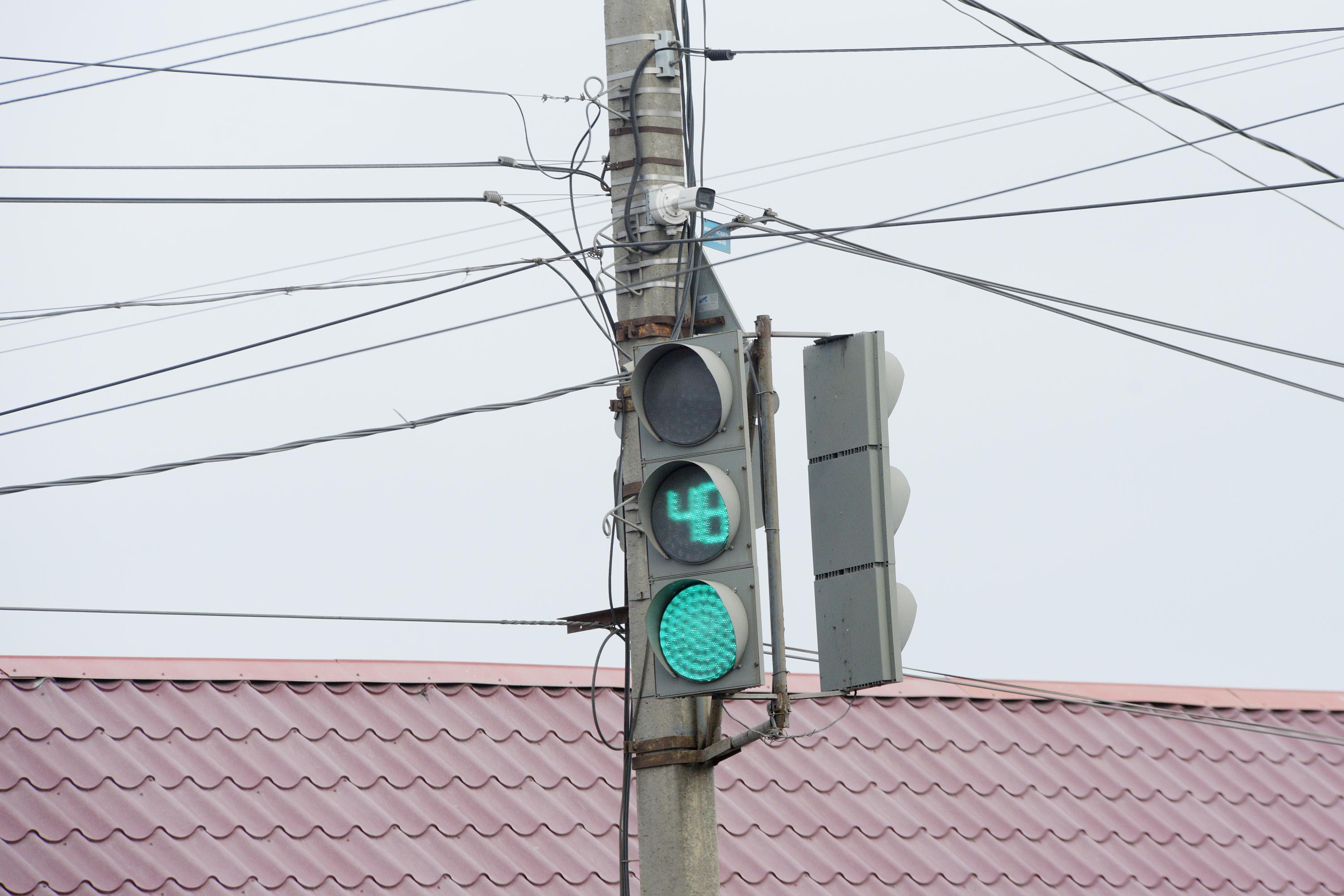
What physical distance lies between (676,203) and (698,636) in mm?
1862

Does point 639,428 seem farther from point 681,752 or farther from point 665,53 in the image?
point 665,53

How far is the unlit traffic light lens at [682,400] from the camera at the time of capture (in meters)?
6.17

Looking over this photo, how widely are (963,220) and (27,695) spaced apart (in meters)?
5.54

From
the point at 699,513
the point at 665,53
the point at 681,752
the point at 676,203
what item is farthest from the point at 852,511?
the point at 665,53

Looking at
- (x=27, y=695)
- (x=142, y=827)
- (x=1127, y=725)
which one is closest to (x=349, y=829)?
(x=142, y=827)

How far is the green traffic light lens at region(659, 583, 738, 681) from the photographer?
19.6ft

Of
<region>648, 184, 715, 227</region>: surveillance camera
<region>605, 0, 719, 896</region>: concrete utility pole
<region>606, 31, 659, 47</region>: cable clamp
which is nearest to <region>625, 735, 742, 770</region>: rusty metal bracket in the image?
<region>605, 0, 719, 896</region>: concrete utility pole

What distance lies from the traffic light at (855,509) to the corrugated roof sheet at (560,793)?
13.1 feet

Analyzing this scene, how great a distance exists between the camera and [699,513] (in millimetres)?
6113

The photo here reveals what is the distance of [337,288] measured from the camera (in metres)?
9.45

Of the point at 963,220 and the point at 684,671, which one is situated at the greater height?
the point at 963,220

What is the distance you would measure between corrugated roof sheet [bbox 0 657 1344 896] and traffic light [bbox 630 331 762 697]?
3.86 meters

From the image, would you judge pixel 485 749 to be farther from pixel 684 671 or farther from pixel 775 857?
pixel 684 671

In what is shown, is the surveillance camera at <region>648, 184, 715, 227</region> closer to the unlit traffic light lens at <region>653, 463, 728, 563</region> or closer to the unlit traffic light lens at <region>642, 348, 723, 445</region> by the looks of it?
the unlit traffic light lens at <region>642, 348, 723, 445</region>
